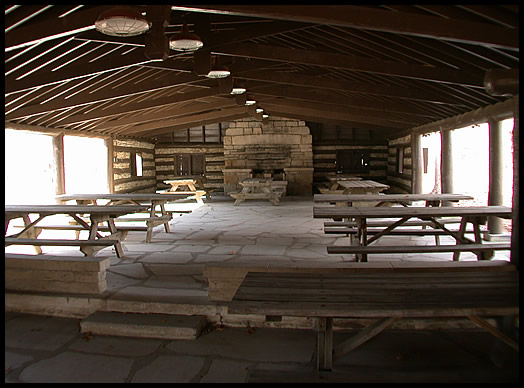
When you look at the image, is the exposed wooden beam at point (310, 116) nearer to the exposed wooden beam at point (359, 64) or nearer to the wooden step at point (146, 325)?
the exposed wooden beam at point (359, 64)

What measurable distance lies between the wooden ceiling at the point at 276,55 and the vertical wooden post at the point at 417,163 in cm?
63

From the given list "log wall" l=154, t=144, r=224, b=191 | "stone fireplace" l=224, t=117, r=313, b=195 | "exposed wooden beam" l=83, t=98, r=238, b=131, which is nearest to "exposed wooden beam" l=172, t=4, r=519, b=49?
"exposed wooden beam" l=83, t=98, r=238, b=131

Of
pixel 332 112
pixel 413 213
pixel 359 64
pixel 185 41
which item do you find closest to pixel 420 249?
pixel 413 213

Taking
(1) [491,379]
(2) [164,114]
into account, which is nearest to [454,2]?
(1) [491,379]

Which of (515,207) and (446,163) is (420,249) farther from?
(446,163)

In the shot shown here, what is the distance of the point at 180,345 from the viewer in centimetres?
394

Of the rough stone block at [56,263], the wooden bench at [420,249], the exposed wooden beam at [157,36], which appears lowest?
the rough stone block at [56,263]

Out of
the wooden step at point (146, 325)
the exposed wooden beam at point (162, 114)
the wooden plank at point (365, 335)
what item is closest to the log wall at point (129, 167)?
the exposed wooden beam at point (162, 114)

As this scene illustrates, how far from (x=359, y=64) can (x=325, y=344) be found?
518 cm

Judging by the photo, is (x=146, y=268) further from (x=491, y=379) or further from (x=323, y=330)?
(x=491, y=379)

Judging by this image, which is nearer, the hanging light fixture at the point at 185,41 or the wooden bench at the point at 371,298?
the wooden bench at the point at 371,298

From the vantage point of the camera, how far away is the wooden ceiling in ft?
15.5

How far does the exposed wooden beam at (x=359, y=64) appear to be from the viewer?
6.44m

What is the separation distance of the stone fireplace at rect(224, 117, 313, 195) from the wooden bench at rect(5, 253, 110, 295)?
1323 centimetres
